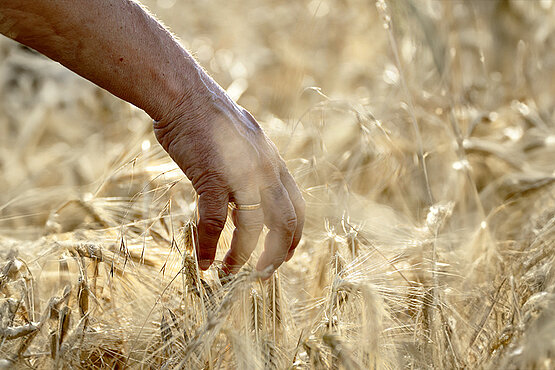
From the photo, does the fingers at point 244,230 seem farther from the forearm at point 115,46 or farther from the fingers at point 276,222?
the forearm at point 115,46

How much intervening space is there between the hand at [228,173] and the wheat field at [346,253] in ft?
0.16

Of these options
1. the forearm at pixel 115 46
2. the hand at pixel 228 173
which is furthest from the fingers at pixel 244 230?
the forearm at pixel 115 46

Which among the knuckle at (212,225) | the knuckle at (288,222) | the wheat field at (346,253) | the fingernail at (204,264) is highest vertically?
the knuckle at (212,225)

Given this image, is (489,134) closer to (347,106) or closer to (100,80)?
(347,106)

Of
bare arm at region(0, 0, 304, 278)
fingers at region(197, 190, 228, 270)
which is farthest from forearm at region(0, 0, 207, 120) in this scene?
fingers at region(197, 190, 228, 270)

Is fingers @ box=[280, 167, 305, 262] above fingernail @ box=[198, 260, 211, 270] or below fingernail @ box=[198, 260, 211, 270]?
above

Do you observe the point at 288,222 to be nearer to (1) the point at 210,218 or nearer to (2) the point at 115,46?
(1) the point at 210,218

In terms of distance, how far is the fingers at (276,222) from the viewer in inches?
39.4

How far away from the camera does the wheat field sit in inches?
37.1

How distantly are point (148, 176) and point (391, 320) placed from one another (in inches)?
24.6

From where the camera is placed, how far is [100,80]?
3.13 feet

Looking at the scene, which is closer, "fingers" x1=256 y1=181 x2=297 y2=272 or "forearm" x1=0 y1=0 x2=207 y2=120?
"forearm" x1=0 y1=0 x2=207 y2=120

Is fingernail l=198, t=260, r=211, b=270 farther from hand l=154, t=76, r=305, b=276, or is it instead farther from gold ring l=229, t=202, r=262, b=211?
gold ring l=229, t=202, r=262, b=211

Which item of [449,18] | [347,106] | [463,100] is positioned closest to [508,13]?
[449,18]
